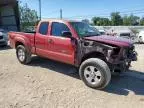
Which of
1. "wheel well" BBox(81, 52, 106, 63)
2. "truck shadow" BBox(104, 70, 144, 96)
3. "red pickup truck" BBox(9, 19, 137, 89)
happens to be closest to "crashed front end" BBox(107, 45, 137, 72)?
"red pickup truck" BBox(9, 19, 137, 89)

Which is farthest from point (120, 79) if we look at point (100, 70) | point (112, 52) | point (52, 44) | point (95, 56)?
point (52, 44)

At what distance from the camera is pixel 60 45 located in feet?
25.6

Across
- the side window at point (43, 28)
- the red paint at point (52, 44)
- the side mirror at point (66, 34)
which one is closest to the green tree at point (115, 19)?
the red paint at point (52, 44)

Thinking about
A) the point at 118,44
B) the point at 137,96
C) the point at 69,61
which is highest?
the point at 118,44

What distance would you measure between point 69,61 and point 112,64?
1.49 m

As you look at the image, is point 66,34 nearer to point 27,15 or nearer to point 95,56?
point 95,56

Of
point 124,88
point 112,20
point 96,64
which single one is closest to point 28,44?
point 96,64

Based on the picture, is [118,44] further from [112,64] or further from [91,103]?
[91,103]

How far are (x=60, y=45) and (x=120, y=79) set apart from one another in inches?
87.5

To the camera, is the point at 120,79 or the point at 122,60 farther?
the point at 120,79

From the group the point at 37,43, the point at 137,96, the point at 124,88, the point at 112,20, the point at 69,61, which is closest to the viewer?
Answer: the point at 137,96

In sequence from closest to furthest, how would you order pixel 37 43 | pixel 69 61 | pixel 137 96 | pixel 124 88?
pixel 137 96 < pixel 124 88 < pixel 69 61 < pixel 37 43

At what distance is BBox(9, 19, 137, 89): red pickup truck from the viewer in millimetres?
6656

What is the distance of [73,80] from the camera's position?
766 cm
